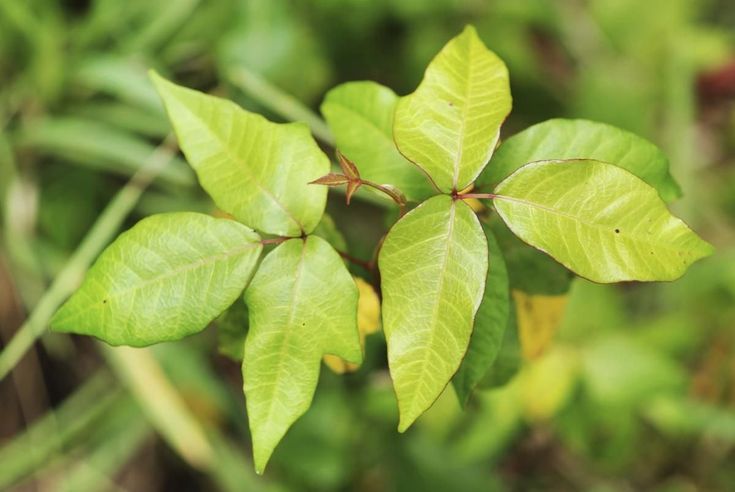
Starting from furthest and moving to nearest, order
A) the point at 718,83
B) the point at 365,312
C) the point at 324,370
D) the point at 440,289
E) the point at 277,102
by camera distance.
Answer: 1. the point at 718,83
2. the point at 324,370
3. the point at 277,102
4. the point at 365,312
5. the point at 440,289

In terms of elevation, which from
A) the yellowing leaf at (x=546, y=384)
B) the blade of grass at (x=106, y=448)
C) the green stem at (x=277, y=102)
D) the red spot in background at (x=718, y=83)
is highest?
the green stem at (x=277, y=102)

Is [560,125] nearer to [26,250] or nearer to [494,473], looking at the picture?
[26,250]

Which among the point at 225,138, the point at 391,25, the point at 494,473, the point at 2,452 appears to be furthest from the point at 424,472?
the point at 225,138

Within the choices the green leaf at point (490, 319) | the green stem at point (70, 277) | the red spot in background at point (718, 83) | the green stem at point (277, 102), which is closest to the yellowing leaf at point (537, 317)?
the green leaf at point (490, 319)

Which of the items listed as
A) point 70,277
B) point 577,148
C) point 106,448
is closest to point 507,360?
point 577,148

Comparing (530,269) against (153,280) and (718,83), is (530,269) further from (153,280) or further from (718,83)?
(718,83)

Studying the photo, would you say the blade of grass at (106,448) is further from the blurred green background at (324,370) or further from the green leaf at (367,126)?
the green leaf at (367,126)

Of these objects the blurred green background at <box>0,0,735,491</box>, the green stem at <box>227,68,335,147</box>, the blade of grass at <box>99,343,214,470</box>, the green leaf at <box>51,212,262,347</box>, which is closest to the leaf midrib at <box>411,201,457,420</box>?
the green leaf at <box>51,212,262,347</box>
